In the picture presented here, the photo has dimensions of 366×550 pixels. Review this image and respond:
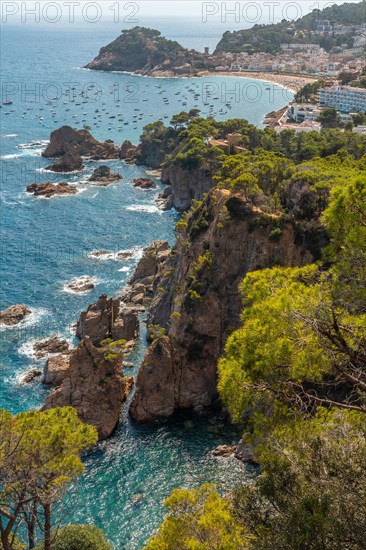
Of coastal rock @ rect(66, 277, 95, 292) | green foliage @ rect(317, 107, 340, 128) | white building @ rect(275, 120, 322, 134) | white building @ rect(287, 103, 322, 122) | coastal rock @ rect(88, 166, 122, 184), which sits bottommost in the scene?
coastal rock @ rect(66, 277, 95, 292)

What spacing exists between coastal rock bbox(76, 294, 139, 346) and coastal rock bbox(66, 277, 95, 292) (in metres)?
8.61

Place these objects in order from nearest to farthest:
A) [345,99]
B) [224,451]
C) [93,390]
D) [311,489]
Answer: [311,489], [224,451], [93,390], [345,99]

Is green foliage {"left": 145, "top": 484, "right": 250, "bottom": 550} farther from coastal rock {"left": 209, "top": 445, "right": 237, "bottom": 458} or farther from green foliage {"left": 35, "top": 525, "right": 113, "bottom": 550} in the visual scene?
coastal rock {"left": 209, "top": 445, "right": 237, "bottom": 458}

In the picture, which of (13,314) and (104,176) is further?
(104,176)

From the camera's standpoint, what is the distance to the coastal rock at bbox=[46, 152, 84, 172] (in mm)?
106863

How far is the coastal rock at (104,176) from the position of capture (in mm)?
102125

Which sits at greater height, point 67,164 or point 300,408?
point 67,164

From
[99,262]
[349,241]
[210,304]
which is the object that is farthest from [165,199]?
[349,241]

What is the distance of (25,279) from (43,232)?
605 inches

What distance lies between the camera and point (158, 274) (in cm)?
6391

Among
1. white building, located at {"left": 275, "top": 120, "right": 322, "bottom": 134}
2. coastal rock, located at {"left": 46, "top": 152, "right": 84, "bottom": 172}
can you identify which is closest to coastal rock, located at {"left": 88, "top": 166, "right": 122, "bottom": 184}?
coastal rock, located at {"left": 46, "top": 152, "right": 84, "bottom": 172}

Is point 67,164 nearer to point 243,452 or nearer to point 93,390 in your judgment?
point 93,390

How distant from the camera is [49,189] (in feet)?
313

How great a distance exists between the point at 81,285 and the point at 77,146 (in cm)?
5971
